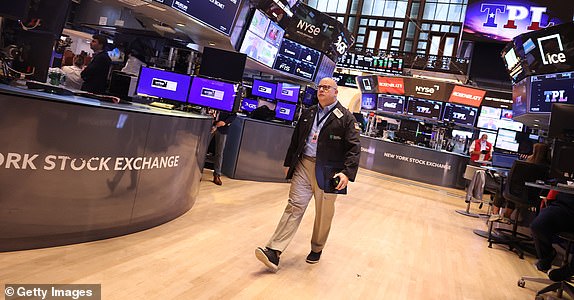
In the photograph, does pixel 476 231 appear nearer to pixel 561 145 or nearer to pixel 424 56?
pixel 561 145

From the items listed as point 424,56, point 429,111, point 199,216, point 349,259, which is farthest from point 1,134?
point 424,56

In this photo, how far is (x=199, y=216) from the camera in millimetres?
4820

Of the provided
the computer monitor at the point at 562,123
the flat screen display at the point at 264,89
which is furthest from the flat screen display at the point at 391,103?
the computer monitor at the point at 562,123

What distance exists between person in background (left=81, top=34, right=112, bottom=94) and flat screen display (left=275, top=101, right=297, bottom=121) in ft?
18.7

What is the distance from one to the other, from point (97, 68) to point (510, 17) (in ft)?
34.8

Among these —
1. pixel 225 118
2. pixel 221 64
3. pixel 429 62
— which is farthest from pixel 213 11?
pixel 429 62

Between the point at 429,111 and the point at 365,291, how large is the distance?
1289cm

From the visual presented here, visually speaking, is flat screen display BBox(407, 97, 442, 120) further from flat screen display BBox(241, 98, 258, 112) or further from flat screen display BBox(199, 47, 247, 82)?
flat screen display BBox(199, 47, 247, 82)

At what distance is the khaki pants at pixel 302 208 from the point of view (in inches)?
143

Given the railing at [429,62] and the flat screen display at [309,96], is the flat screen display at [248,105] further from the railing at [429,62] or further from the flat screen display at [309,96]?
the railing at [429,62]

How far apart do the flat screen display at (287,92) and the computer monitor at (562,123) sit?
7172mm

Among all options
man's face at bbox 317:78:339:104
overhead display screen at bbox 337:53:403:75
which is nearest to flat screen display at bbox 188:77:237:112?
man's face at bbox 317:78:339:104

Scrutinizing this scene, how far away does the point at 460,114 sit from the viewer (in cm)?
1523

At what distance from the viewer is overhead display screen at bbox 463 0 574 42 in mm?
11820
